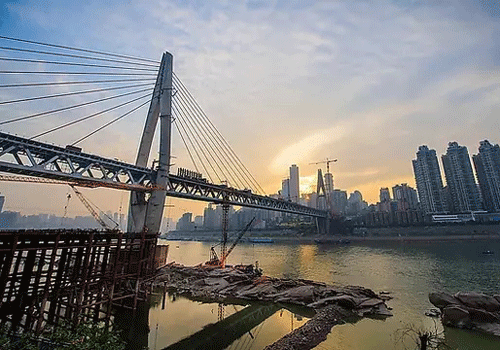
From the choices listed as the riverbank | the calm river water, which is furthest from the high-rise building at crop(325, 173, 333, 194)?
the calm river water

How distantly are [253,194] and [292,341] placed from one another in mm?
46346

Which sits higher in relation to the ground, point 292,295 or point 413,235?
point 413,235

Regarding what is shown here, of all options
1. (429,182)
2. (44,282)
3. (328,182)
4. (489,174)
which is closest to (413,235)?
(429,182)

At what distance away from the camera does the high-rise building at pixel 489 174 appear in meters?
99.9

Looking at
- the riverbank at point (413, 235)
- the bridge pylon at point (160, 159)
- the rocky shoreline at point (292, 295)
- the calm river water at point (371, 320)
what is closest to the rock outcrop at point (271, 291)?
the rocky shoreline at point (292, 295)

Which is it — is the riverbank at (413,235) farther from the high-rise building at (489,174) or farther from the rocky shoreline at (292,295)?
the rocky shoreline at (292,295)

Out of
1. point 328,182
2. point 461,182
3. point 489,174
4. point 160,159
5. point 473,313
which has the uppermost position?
point 328,182

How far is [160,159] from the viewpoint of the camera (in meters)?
34.3

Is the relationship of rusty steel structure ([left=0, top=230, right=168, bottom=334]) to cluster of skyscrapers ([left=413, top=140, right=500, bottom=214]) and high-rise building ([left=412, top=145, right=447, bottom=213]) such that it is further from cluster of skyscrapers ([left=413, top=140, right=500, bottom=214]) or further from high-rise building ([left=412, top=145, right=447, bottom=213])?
cluster of skyscrapers ([left=413, top=140, right=500, bottom=214])

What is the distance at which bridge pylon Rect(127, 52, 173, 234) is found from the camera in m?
32.8

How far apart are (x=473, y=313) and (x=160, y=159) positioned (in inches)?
1332

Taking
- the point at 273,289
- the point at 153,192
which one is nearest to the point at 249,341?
the point at 273,289

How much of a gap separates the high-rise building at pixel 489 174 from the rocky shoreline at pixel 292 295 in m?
113

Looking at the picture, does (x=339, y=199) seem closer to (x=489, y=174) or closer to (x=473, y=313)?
(x=489, y=174)
